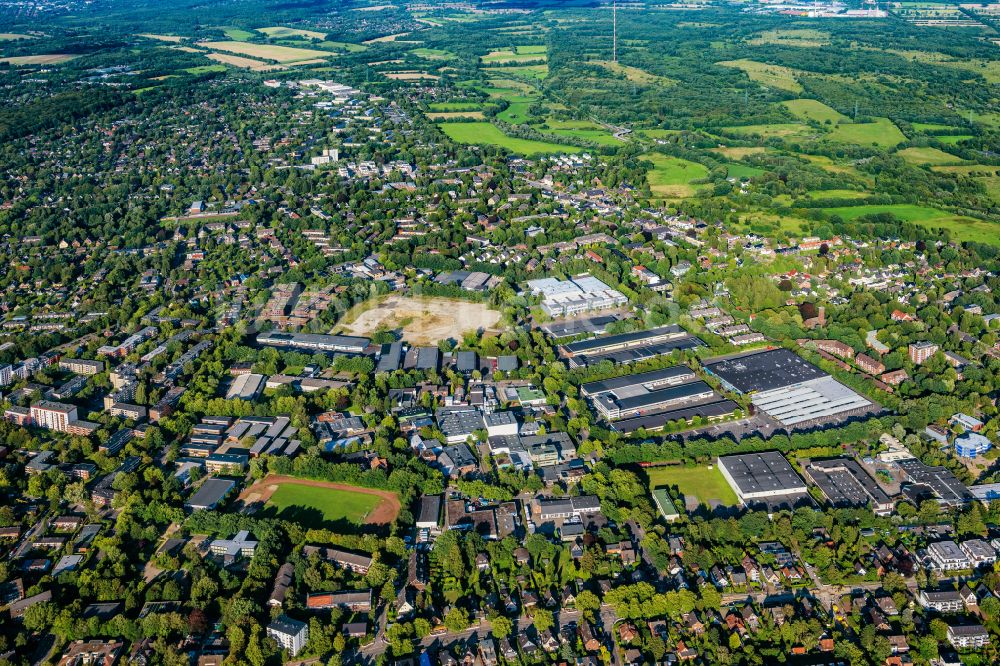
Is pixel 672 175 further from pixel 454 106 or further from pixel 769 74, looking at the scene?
pixel 769 74

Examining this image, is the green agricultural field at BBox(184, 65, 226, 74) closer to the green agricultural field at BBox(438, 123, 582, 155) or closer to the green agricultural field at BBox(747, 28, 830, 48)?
the green agricultural field at BBox(438, 123, 582, 155)

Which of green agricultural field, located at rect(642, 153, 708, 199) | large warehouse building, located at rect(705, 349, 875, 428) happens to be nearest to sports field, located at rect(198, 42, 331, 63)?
green agricultural field, located at rect(642, 153, 708, 199)

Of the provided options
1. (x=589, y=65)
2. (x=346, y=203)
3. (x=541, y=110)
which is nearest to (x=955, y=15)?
(x=589, y=65)

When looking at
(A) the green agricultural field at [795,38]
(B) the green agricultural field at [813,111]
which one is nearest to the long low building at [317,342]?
(B) the green agricultural field at [813,111]

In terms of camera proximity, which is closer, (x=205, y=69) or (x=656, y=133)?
(x=656, y=133)

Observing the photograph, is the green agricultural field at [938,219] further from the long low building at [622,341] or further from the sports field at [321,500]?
the sports field at [321,500]

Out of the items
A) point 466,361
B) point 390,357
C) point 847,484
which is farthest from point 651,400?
point 390,357
